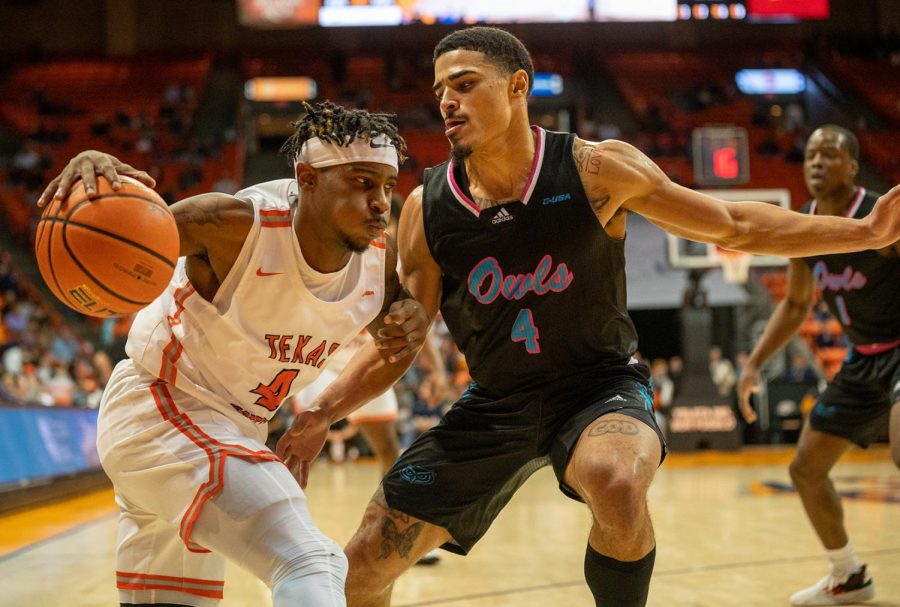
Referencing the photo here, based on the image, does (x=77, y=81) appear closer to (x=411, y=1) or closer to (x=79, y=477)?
(x=411, y=1)

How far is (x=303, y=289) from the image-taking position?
2.92m

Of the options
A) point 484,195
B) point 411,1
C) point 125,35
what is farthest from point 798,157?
point 484,195

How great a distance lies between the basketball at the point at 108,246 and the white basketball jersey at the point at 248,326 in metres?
0.29

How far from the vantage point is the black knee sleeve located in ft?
9.65

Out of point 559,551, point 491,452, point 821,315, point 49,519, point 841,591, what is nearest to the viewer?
point 491,452

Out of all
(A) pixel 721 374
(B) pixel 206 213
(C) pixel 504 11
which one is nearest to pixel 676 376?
(A) pixel 721 374

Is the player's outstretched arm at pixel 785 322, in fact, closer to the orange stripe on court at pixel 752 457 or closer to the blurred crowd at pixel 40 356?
the orange stripe on court at pixel 752 457

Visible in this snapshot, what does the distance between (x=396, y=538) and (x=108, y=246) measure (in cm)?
137

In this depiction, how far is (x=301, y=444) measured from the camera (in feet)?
10.2

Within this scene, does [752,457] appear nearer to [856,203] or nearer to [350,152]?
[856,203]

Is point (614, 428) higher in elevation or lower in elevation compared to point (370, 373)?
lower

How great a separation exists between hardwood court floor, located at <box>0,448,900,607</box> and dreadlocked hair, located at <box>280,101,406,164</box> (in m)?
2.33

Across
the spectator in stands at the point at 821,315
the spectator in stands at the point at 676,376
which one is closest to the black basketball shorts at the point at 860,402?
the spectator in stands at the point at 676,376

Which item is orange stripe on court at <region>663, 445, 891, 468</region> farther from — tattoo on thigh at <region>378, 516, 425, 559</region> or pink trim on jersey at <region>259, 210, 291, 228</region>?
pink trim on jersey at <region>259, 210, 291, 228</region>
